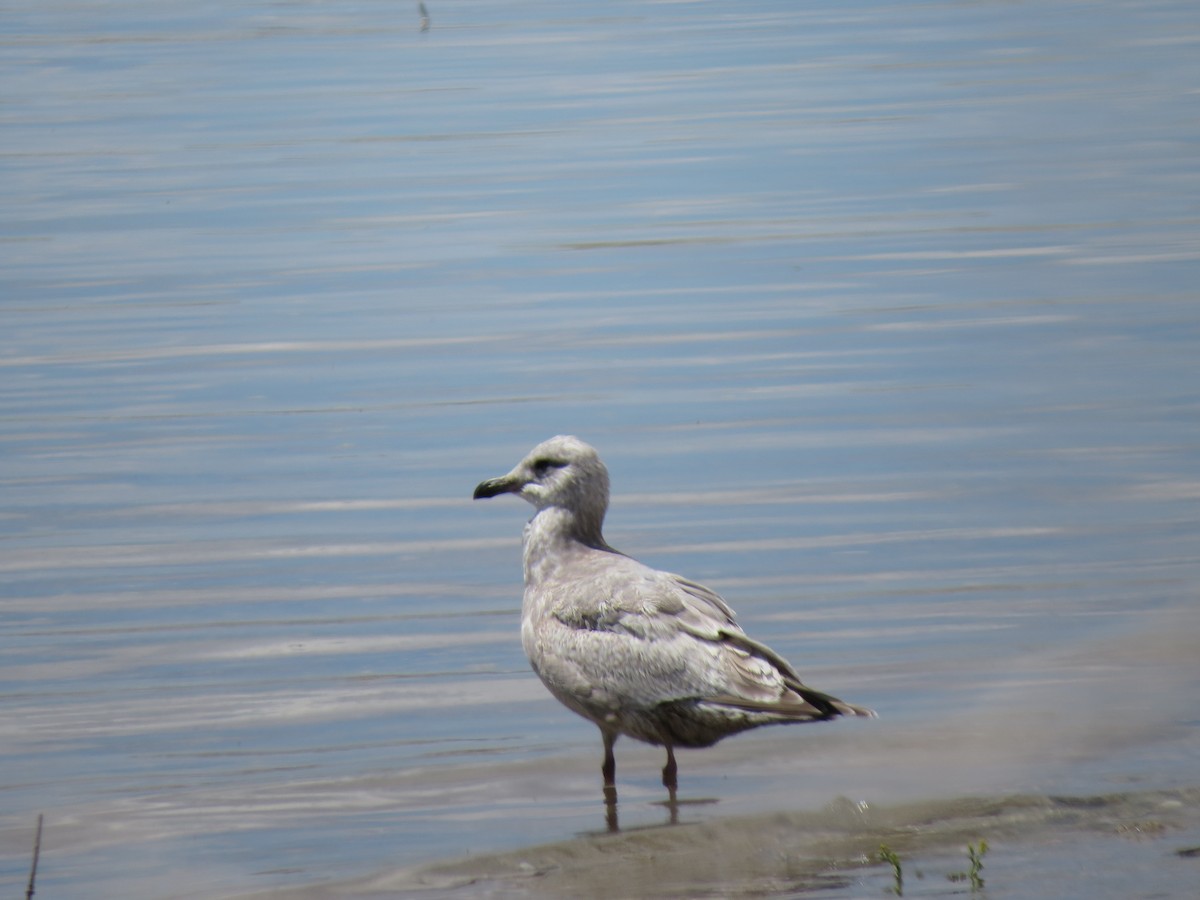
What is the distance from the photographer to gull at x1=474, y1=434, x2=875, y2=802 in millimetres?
6766

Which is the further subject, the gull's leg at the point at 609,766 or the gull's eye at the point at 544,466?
the gull's eye at the point at 544,466

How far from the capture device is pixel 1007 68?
21.9 m

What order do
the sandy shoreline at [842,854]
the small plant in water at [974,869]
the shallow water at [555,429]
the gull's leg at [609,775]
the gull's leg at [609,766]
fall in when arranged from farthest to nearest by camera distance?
the shallow water at [555,429], the gull's leg at [609,766], the gull's leg at [609,775], the sandy shoreline at [842,854], the small plant in water at [974,869]

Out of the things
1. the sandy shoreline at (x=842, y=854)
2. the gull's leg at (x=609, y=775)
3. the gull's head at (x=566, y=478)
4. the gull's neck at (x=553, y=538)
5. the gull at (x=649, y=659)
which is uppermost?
the gull's head at (x=566, y=478)

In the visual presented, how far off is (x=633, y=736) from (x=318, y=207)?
10.7m

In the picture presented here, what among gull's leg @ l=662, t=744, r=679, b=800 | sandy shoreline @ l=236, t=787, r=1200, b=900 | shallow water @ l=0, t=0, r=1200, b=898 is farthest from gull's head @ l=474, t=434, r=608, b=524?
sandy shoreline @ l=236, t=787, r=1200, b=900

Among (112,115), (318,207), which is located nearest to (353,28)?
(112,115)

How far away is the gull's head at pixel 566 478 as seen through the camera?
7.76 m

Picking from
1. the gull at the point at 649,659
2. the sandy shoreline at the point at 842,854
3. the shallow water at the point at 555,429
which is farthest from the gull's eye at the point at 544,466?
the sandy shoreline at the point at 842,854

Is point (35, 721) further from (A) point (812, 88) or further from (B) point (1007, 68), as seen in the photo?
(B) point (1007, 68)

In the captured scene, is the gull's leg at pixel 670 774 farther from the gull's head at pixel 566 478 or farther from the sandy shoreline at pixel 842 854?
the gull's head at pixel 566 478

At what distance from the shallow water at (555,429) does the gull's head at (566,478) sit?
0.88 metres

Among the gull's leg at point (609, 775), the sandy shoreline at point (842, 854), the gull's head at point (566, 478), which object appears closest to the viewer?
the sandy shoreline at point (842, 854)

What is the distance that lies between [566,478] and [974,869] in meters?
2.51
